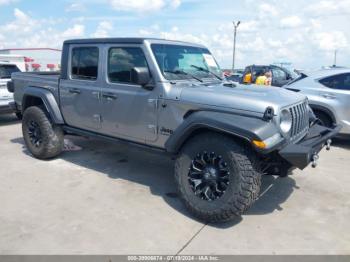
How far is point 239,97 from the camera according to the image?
3580 mm

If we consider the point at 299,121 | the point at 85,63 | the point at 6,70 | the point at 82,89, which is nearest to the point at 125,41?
the point at 85,63

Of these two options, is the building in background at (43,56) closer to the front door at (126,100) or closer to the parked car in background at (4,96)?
the parked car in background at (4,96)

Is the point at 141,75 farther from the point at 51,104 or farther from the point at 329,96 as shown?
the point at 329,96

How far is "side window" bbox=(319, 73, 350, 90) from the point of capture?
6.75 metres

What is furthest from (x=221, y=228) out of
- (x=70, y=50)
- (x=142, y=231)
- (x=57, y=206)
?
(x=70, y=50)

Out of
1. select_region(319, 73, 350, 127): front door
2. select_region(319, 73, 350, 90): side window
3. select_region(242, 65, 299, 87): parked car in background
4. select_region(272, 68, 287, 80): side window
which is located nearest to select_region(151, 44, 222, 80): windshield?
select_region(319, 73, 350, 127): front door

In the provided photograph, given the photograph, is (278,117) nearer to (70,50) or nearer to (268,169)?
(268,169)

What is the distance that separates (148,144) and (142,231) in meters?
1.23

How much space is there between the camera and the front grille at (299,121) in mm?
3739

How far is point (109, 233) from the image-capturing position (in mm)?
3445

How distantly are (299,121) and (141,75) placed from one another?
A: 74.7 inches

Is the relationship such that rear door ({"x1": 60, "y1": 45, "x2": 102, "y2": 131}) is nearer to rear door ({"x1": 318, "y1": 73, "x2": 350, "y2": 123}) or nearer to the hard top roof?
the hard top roof

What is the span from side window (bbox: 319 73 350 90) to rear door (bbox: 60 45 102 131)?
4.66m

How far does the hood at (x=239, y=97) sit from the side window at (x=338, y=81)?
3.15 metres
